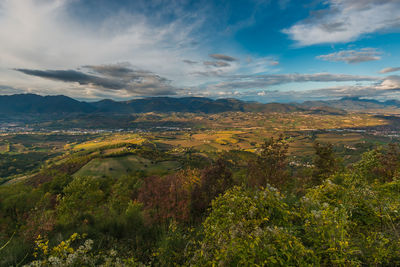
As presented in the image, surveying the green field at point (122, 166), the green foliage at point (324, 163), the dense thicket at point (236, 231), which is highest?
the dense thicket at point (236, 231)

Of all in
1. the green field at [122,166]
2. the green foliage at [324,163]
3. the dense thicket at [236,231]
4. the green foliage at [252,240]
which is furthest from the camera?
the green field at [122,166]

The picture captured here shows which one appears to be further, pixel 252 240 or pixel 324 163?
pixel 324 163

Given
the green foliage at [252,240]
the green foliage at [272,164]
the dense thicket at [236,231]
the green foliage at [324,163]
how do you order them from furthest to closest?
the green foliage at [324,163]
the green foliage at [272,164]
the dense thicket at [236,231]
the green foliage at [252,240]

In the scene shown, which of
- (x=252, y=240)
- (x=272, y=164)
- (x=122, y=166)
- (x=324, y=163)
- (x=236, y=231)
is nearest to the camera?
(x=252, y=240)

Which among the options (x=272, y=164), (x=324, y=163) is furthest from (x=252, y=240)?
(x=324, y=163)

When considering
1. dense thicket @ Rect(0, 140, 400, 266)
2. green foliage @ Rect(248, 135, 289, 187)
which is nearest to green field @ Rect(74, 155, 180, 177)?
green foliage @ Rect(248, 135, 289, 187)

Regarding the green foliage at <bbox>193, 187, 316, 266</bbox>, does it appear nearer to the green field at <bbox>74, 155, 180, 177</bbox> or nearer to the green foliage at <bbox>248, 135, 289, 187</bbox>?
the green foliage at <bbox>248, 135, 289, 187</bbox>

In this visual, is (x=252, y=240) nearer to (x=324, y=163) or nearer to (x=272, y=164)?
(x=272, y=164)

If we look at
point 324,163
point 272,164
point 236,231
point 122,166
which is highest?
point 236,231

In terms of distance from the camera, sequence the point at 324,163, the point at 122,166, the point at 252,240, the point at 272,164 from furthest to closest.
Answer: the point at 122,166 < the point at 324,163 < the point at 272,164 < the point at 252,240

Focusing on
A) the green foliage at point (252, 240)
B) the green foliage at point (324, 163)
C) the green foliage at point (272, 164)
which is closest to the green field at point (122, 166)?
the green foliage at point (272, 164)

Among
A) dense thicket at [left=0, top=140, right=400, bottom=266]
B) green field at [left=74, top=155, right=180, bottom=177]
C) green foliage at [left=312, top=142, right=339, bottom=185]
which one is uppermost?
dense thicket at [left=0, top=140, right=400, bottom=266]

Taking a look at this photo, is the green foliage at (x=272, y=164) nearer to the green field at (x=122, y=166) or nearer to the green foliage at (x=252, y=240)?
the green foliage at (x=252, y=240)
